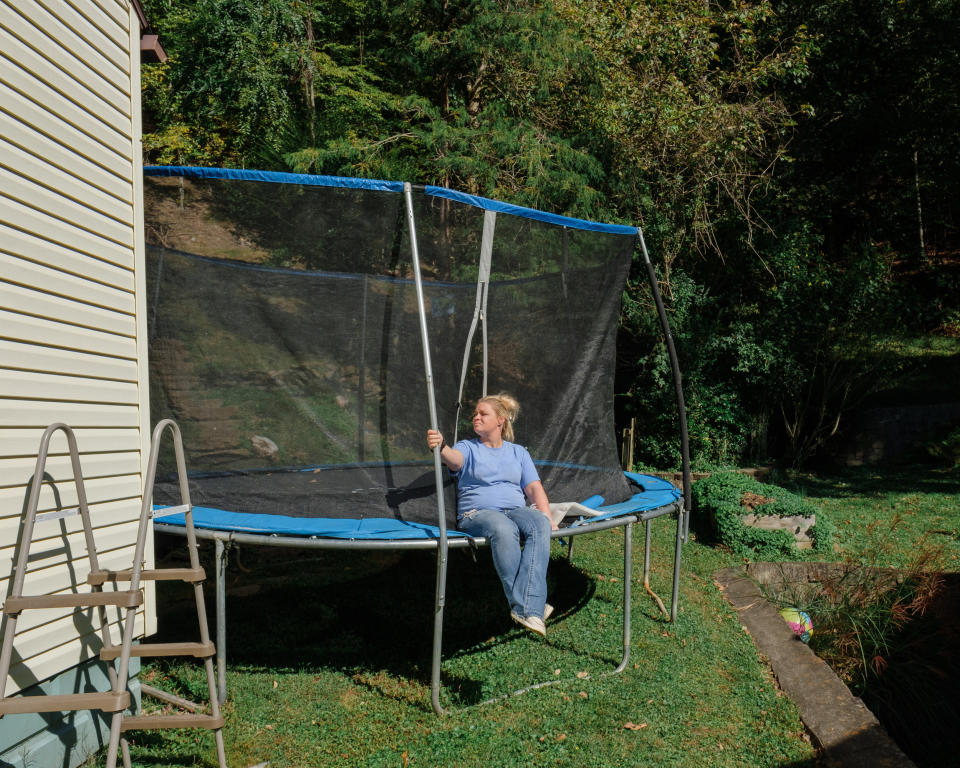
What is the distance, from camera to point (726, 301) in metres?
8.73

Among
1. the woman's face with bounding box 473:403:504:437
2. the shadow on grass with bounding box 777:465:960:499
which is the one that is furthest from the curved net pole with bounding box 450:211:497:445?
the shadow on grass with bounding box 777:465:960:499

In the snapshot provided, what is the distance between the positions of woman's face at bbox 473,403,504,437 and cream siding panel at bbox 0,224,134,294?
1588 millimetres

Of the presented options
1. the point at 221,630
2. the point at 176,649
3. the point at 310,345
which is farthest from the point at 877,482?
the point at 176,649

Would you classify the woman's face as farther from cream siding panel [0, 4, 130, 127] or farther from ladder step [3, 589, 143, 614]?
cream siding panel [0, 4, 130, 127]

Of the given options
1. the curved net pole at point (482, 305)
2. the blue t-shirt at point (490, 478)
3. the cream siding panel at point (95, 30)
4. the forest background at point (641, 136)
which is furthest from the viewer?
the forest background at point (641, 136)

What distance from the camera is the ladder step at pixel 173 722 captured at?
227cm

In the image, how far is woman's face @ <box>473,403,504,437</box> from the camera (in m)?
3.51

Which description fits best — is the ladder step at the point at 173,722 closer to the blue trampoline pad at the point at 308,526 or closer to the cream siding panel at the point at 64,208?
the blue trampoline pad at the point at 308,526

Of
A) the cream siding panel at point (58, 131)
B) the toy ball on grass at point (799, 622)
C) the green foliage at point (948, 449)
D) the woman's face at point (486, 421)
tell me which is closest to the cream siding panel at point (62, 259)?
the cream siding panel at point (58, 131)

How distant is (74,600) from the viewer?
2.07 m

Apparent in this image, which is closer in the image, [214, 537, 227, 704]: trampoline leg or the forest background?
[214, 537, 227, 704]: trampoline leg

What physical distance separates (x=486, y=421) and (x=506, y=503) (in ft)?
1.36

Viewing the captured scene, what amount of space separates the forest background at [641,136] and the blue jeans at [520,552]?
4.47 meters

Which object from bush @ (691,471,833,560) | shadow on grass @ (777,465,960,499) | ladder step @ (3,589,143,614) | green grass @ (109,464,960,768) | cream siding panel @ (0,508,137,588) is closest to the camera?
ladder step @ (3,589,143,614)
